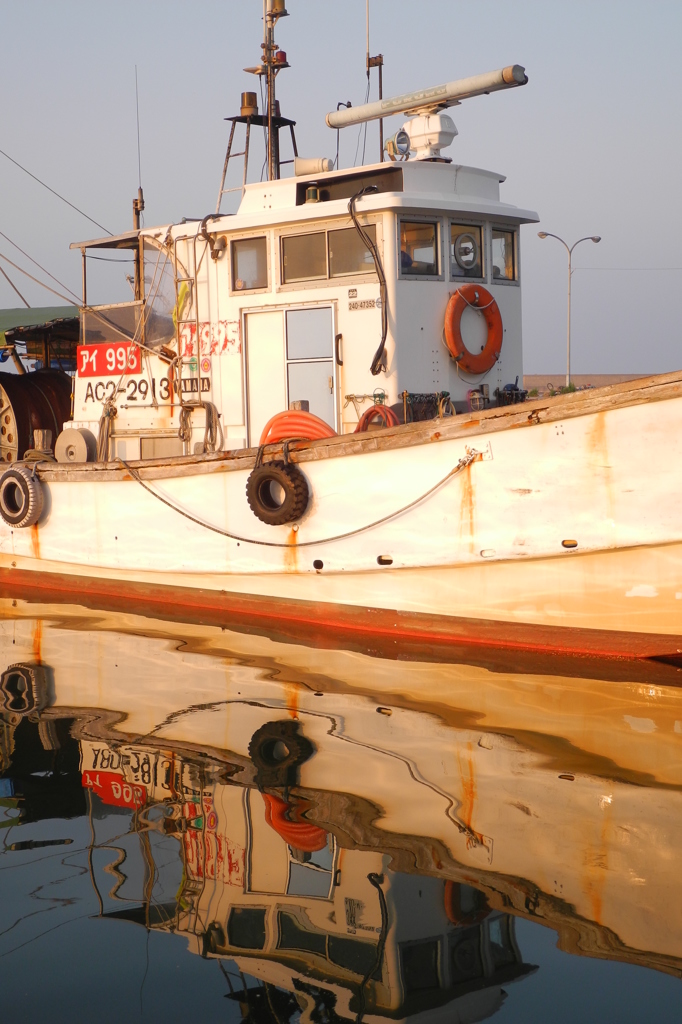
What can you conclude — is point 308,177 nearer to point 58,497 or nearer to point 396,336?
point 396,336

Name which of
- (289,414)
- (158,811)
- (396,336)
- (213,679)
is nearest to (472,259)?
(396,336)

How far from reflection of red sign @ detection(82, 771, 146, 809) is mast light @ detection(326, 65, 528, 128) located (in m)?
6.71

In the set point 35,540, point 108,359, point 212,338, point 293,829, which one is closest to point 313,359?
point 212,338

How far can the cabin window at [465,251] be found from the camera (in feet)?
29.3

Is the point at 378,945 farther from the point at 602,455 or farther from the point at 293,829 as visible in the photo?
the point at 602,455

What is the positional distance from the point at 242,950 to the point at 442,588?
4.36m

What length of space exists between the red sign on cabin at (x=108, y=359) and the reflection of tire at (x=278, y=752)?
550cm

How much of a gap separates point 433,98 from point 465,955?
781 centimetres

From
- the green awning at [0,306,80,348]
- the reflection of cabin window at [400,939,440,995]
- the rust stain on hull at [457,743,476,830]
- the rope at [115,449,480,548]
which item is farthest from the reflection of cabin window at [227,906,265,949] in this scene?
the green awning at [0,306,80,348]

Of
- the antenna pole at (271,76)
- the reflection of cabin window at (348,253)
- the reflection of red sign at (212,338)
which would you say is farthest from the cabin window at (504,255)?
the reflection of red sign at (212,338)

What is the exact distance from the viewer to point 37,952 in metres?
3.54

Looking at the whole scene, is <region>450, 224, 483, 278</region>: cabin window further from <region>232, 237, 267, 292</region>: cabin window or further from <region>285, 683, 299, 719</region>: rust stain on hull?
<region>285, 683, 299, 719</region>: rust stain on hull

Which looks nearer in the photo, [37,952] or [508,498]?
[37,952]

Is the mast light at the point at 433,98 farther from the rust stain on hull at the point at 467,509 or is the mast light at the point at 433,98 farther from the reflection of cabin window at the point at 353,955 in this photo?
the reflection of cabin window at the point at 353,955
